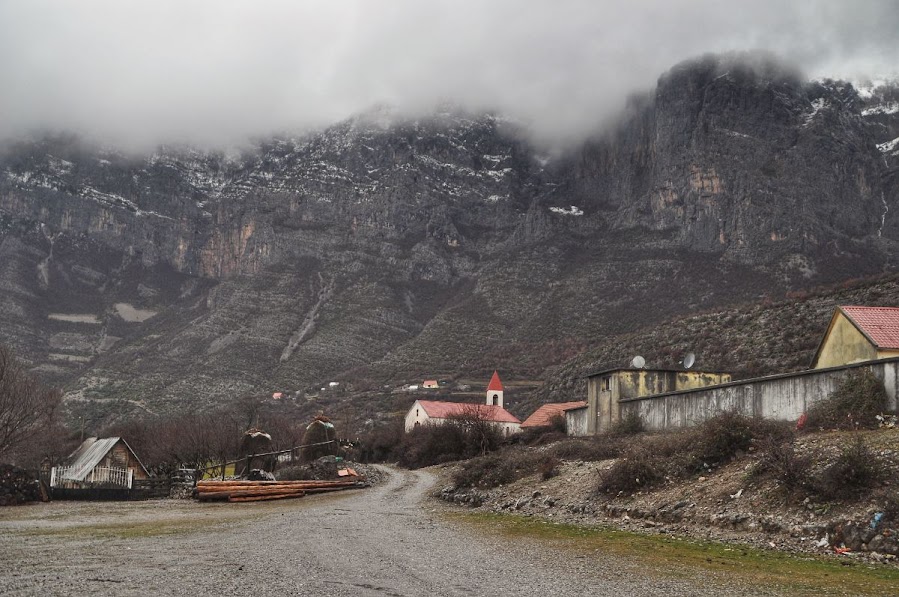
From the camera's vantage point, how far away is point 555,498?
2259cm

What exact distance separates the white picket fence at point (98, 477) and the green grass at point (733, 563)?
985 inches

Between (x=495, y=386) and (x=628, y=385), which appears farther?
(x=495, y=386)

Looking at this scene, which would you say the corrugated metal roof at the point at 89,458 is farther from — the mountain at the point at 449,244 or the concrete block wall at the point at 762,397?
the mountain at the point at 449,244

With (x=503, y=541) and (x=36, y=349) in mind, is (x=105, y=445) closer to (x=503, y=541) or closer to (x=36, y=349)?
(x=503, y=541)

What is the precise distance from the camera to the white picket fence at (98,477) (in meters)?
36.2

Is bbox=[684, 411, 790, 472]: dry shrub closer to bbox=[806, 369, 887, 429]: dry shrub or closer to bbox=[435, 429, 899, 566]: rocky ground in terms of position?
bbox=[435, 429, 899, 566]: rocky ground

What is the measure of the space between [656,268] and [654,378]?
71192 mm

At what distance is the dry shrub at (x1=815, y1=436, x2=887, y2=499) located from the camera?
14.5 meters

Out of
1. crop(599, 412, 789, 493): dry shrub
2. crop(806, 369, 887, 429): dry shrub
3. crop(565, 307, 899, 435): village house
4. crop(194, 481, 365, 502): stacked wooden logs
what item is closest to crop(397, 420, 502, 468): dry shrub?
crop(565, 307, 899, 435): village house

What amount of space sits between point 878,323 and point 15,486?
2891 cm

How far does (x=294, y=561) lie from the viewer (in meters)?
12.8

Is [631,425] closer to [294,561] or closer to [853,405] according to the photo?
[853,405]

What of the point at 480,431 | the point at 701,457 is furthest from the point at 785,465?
the point at 480,431

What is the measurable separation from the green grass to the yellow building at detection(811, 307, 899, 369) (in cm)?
1262
